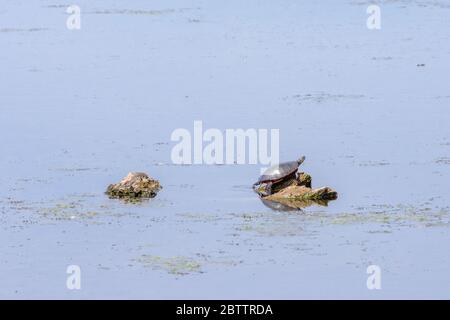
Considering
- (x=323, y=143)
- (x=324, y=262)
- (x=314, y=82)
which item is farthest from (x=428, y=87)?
(x=324, y=262)

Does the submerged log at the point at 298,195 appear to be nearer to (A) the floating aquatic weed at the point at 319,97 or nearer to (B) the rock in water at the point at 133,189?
(B) the rock in water at the point at 133,189

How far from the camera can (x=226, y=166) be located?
3284cm

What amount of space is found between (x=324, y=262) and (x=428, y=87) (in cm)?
1643

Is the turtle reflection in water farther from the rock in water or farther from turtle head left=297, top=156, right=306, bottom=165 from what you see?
the rock in water

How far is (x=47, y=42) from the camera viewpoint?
169 feet

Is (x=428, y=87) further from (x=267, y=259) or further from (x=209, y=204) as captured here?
(x=267, y=259)

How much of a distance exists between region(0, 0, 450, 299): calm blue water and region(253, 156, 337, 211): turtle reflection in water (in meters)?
0.32

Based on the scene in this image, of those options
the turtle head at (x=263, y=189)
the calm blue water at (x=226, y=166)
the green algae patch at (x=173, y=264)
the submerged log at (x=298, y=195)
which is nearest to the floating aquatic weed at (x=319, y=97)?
the calm blue water at (x=226, y=166)

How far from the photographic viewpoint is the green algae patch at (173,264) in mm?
26094

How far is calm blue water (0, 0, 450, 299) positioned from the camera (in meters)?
26.2

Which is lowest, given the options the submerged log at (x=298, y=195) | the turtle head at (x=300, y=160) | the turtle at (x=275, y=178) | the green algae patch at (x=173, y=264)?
the green algae patch at (x=173, y=264)

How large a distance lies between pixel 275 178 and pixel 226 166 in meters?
2.21

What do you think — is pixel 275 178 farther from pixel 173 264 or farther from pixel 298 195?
pixel 173 264

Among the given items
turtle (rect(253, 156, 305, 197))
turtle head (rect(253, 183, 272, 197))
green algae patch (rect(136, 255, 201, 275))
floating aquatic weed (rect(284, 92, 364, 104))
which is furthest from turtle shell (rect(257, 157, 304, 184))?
floating aquatic weed (rect(284, 92, 364, 104))
